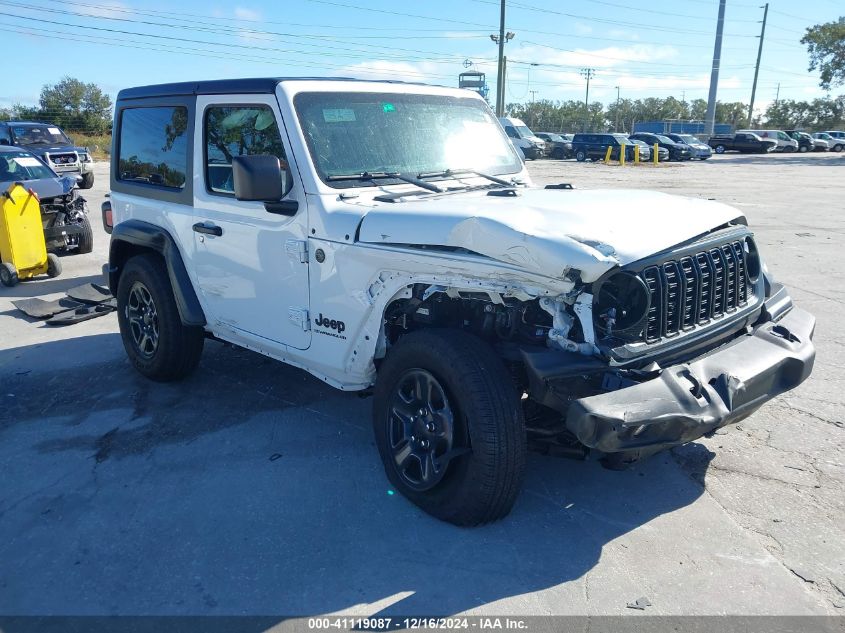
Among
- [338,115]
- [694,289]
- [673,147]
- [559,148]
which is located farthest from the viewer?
[559,148]

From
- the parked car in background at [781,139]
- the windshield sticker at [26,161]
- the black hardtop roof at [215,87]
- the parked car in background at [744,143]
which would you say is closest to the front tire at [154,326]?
the black hardtop roof at [215,87]

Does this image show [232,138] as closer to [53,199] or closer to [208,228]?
[208,228]

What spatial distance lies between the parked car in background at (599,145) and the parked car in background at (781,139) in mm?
15238

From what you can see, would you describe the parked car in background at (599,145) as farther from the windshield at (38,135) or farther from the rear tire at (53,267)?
the rear tire at (53,267)

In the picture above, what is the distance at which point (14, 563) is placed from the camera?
318 cm

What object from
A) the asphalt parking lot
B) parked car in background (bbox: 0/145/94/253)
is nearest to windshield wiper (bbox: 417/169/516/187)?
the asphalt parking lot

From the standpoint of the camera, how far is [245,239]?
4.23 m

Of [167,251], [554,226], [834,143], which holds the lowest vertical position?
[834,143]

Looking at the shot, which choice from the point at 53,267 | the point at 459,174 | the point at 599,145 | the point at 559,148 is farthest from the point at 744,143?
the point at 459,174

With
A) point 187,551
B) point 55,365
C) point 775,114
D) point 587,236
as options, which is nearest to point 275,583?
point 187,551

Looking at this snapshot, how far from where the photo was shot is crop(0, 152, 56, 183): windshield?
10391 millimetres

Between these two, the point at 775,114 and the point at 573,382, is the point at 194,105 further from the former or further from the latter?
the point at 775,114

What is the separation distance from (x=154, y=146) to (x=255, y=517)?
2940mm

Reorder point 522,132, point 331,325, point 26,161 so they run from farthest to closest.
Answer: point 522,132 < point 26,161 < point 331,325
